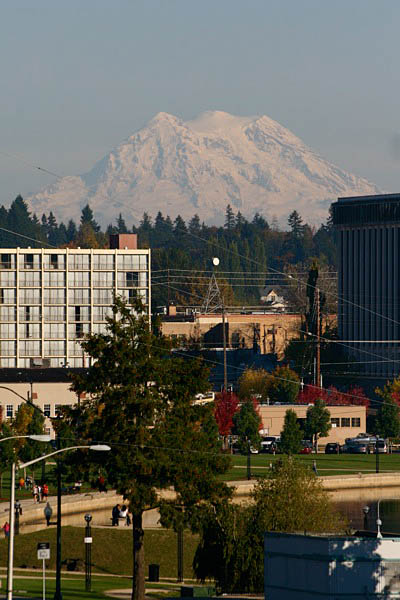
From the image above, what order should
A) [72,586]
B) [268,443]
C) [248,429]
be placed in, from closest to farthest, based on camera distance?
1. [72,586]
2. [248,429]
3. [268,443]

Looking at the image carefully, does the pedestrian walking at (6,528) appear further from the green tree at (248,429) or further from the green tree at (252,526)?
the green tree at (248,429)

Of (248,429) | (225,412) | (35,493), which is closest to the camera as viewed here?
(35,493)

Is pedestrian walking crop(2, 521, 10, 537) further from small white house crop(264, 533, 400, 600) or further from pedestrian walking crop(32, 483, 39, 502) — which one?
small white house crop(264, 533, 400, 600)

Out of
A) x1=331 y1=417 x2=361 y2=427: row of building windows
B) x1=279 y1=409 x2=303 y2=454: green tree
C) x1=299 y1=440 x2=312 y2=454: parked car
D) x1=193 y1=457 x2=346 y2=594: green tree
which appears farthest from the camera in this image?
x1=331 y1=417 x2=361 y2=427: row of building windows

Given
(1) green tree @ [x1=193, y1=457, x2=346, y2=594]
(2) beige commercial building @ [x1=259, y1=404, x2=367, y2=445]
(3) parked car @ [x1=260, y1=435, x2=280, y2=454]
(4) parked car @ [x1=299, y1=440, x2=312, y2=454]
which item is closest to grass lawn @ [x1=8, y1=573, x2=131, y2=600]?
(1) green tree @ [x1=193, y1=457, x2=346, y2=594]

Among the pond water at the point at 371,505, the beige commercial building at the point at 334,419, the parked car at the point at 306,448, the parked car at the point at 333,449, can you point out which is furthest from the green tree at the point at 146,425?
the beige commercial building at the point at 334,419

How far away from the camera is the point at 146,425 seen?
262 feet

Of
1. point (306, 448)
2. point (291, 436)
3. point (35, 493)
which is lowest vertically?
point (306, 448)

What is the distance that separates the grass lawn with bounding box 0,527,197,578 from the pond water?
62.0 ft

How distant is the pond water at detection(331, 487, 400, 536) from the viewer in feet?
369

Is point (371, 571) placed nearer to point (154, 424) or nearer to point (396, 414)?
point (154, 424)

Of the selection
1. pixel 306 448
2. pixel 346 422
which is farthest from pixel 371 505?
pixel 346 422

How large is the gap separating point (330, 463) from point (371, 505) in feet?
87.7

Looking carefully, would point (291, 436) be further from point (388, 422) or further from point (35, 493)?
point (35, 493)
